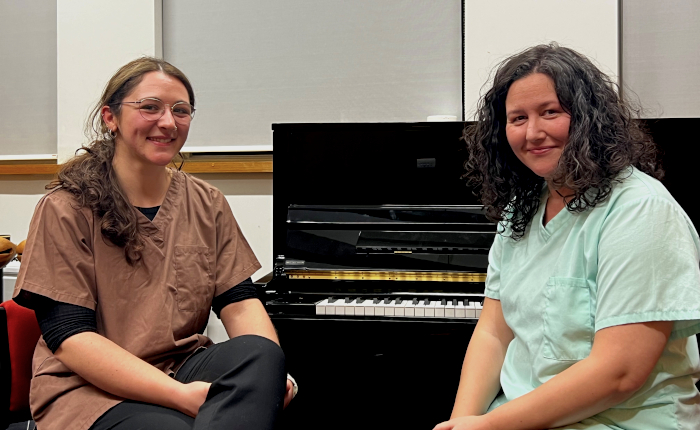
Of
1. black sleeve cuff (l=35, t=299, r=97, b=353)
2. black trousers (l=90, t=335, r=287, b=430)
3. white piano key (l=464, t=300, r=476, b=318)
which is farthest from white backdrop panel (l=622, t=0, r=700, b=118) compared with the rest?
black sleeve cuff (l=35, t=299, r=97, b=353)

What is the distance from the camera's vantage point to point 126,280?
1476 millimetres

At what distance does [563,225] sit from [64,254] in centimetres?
111

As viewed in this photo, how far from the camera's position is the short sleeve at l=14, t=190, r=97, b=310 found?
136 centimetres

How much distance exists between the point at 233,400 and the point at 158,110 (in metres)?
0.78

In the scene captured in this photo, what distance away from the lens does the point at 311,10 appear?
308cm

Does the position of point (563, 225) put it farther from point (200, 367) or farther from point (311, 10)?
point (311, 10)

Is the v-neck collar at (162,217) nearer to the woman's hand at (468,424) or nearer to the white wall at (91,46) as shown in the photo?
the woman's hand at (468,424)

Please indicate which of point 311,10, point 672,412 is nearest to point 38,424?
point 672,412

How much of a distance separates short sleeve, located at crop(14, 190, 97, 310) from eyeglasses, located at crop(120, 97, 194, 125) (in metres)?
0.28

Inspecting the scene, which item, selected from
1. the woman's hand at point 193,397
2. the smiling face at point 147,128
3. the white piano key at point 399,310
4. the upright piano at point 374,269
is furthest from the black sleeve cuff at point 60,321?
the white piano key at point 399,310

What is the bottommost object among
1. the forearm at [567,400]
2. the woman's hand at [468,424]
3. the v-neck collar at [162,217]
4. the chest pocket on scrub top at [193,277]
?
the woman's hand at [468,424]

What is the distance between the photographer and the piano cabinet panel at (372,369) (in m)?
1.80

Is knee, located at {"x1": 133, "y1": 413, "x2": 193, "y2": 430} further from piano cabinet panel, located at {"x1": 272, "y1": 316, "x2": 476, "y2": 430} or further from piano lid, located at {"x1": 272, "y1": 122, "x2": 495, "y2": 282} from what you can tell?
piano lid, located at {"x1": 272, "y1": 122, "x2": 495, "y2": 282}

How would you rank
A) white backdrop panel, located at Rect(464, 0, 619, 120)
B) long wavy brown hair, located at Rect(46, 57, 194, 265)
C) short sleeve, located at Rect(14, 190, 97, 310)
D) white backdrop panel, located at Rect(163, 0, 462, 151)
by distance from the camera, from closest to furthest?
short sleeve, located at Rect(14, 190, 97, 310) → long wavy brown hair, located at Rect(46, 57, 194, 265) → white backdrop panel, located at Rect(464, 0, 619, 120) → white backdrop panel, located at Rect(163, 0, 462, 151)
